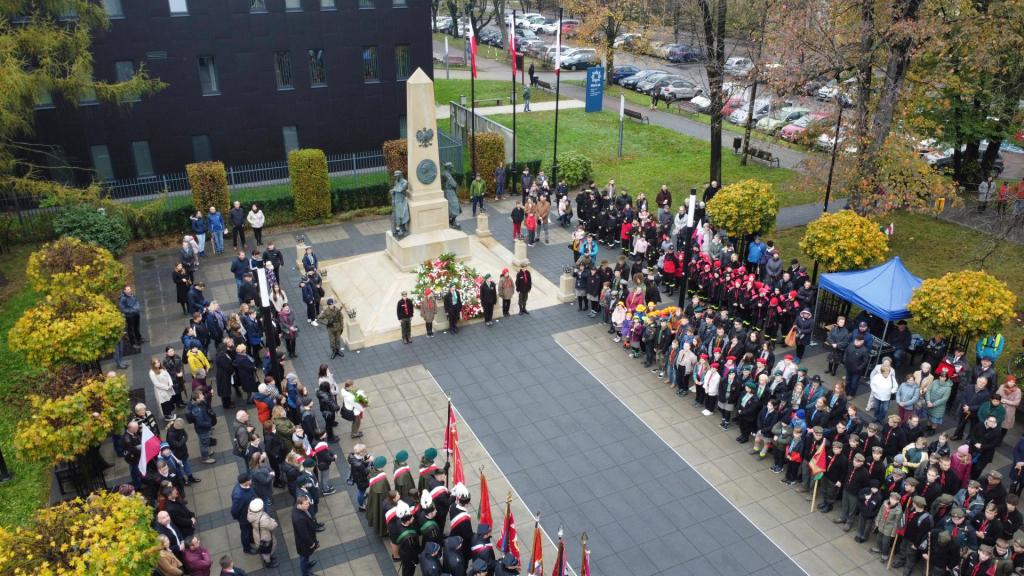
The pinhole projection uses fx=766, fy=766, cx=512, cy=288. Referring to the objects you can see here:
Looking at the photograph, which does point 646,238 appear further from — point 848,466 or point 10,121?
point 10,121

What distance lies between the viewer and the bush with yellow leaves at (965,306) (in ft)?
50.9

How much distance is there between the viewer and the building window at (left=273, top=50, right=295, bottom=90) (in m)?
30.2

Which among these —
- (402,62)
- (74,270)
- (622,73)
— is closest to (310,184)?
(402,62)

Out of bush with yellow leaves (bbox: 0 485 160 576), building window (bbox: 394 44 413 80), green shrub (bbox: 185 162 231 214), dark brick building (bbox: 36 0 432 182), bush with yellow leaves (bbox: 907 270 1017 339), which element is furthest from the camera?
building window (bbox: 394 44 413 80)

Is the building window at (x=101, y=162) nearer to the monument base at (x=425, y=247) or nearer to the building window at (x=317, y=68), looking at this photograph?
the building window at (x=317, y=68)

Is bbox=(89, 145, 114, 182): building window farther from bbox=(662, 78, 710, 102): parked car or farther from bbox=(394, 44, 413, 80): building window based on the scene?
bbox=(662, 78, 710, 102): parked car

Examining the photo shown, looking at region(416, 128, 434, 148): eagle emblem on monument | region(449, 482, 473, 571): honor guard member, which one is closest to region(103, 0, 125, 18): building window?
region(416, 128, 434, 148): eagle emblem on monument

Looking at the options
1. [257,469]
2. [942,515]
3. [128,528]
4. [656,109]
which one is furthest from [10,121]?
[656,109]

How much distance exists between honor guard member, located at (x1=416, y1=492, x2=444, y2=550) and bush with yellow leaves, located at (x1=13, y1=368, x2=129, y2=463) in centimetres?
566

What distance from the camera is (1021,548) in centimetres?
1088

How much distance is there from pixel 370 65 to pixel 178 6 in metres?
7.47

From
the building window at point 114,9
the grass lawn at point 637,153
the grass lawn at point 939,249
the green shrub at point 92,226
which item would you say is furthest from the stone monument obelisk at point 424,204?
the building window at point 114,9

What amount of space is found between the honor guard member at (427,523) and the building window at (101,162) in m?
23.1

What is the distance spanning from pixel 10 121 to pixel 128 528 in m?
16.2
